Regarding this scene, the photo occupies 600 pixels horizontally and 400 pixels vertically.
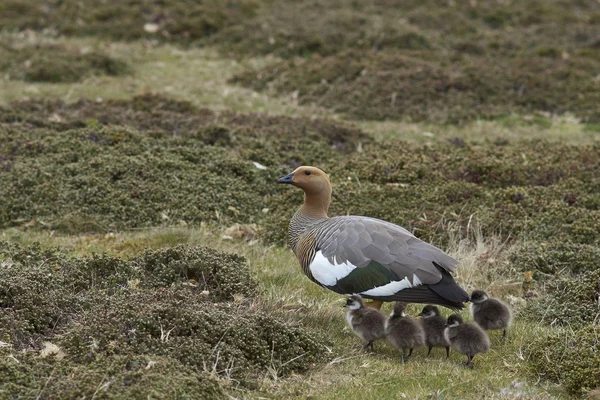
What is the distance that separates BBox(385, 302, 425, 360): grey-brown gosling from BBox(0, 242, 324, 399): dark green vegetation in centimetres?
66

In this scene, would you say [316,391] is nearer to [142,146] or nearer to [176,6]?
[142,146]

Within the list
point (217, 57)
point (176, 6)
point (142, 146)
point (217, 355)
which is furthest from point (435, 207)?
point (176, 6)

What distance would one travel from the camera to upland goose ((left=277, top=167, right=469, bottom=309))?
759 centimetres

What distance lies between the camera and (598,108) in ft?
56.9

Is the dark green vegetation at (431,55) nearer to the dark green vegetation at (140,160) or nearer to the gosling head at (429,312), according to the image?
the dark green vegetation at (140,160)

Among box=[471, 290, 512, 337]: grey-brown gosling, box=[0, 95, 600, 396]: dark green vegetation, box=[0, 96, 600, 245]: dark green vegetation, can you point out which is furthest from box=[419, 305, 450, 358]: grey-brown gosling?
box=[0, 96, 600, 245]: dark green vegetation

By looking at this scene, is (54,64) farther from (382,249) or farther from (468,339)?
(468,339)

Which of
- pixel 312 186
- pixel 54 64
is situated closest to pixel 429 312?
pixel 312 186

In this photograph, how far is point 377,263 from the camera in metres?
7.83

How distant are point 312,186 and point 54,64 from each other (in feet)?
36.9

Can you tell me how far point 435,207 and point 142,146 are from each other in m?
4.66

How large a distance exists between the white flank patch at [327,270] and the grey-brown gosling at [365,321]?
0.83 ft

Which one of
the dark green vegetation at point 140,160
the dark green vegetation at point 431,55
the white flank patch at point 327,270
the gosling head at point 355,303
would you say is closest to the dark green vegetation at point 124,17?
the dark green vegetation at point 431,55

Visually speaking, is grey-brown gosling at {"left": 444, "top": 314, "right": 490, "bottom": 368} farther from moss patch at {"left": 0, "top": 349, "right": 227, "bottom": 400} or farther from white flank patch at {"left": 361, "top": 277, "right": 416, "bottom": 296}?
moss patch at {"left": 0, "top": 349, "right": 227, "bottom": 400}
